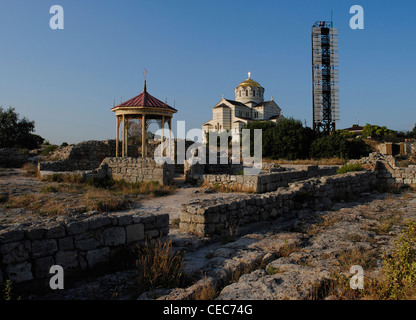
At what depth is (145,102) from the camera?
686 inches

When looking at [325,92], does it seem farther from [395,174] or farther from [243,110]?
[395,174]

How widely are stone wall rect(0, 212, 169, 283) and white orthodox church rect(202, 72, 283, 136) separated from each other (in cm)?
5065

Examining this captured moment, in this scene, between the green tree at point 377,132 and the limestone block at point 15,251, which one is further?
the green tree at point 377,132

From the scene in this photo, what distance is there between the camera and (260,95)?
62.2 metres

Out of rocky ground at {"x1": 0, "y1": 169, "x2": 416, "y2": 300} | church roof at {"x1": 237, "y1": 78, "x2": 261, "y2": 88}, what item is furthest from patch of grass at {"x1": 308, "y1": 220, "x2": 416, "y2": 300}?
church roof at {"x1": 237, "y1": 78, "x2": 261, "y2": 88}

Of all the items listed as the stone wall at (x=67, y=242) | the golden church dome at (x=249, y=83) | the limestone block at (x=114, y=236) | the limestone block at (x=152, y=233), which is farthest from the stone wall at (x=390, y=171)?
the golden church dome at (x=249, y=83)

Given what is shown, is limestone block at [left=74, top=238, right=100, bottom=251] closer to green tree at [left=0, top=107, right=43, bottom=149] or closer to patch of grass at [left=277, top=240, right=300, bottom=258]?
patch of grass at [left=277, top=240, right=300, bottom=258]

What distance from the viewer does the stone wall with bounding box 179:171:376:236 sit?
562 cm

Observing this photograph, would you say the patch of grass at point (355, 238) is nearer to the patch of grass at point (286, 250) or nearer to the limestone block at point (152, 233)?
the patch of grass at point (286, 250)

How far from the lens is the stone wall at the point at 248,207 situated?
5621mm

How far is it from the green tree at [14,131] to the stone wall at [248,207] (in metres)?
27.1

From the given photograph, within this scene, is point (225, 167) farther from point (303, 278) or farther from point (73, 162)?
point (303, 278)

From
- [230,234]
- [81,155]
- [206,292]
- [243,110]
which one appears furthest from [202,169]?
[243,110]
